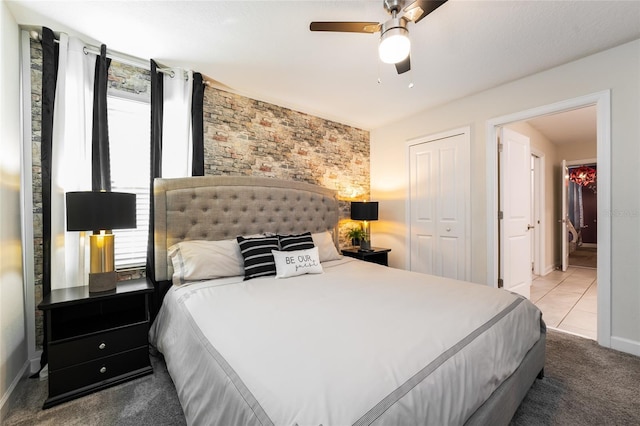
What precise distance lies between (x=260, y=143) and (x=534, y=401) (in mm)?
3357

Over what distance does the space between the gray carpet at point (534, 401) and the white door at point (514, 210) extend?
122 centimetres

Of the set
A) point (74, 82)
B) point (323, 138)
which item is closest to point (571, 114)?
point (323, 138)

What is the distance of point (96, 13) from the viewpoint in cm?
189

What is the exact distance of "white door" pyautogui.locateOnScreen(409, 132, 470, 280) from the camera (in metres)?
3.38

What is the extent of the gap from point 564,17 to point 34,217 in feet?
14.1

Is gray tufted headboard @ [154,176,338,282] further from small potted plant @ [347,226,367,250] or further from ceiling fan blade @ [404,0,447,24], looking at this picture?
ceiling fan blade @ [404,0,447,24]

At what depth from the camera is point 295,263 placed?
2.47 meters

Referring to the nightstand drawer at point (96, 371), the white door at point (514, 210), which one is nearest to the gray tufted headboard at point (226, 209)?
the nightstand drawer at point (96, 371)

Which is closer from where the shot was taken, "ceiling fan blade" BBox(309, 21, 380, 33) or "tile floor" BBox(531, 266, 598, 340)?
"ceiling fan blade" BBox(309, 21, 380, 33)

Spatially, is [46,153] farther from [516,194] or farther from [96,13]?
[516,194]

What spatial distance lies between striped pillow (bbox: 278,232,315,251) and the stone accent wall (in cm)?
96

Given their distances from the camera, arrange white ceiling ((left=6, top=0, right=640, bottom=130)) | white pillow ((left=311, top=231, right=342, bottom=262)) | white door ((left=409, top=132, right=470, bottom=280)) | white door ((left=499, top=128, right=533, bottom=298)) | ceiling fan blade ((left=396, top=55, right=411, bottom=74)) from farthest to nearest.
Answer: white door ((left=409, top=132, right=470, bottom=280)) → white door ((left=499, top=128, right=533, bottom=298)) → white pillow ((left=311, top=231, right=342, bottom=262)) → ceiling fan blade ((left=396, top=55, right=411, bottom=74)) → white ceiling ((left=6, top=0, right=640, bottom=130))

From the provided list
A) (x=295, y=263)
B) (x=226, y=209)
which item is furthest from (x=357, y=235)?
(x=226, y=209)

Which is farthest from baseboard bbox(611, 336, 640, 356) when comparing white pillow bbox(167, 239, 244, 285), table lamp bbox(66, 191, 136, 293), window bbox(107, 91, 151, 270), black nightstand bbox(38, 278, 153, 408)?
window bbox(107, 91, 151, 270)
